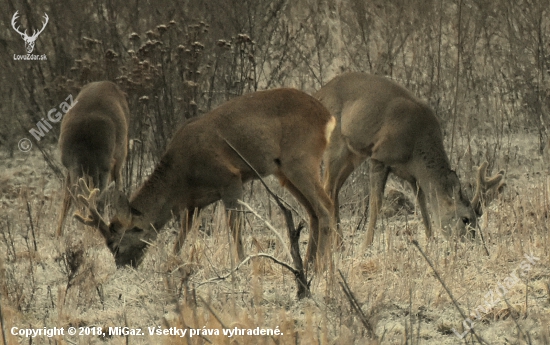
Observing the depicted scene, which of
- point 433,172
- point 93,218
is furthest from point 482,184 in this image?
point 93,218

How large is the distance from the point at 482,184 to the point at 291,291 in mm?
3071

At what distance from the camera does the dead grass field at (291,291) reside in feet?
17.3

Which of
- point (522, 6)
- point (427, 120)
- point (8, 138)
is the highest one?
point (522, 6)

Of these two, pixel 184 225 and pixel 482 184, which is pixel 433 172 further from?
pixel 184 225

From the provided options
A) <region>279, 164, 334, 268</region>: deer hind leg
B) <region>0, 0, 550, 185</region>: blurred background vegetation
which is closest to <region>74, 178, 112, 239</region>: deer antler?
<region>279, 164, 334, 268</region>: deer hind leg

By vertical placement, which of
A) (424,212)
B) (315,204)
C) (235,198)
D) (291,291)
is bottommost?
(424,212)

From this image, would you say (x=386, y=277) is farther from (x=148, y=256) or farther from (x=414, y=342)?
(x=148, y=256)

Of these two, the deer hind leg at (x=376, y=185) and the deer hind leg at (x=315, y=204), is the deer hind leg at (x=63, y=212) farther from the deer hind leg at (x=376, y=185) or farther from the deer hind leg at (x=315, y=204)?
the deer hind leg at (x=376, y=185)

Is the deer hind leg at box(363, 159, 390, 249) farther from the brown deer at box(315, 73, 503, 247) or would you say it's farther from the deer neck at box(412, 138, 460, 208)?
the deer neck at box(412, 138, 460, 208)

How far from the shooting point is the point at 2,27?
13836 mm

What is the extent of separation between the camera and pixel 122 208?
7867mm

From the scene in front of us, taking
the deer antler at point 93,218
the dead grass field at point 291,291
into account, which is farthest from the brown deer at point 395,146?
the deer antler at point 93,218

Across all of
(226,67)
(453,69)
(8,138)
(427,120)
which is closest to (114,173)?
(226,67)

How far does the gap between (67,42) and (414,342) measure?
8979 millimetres
